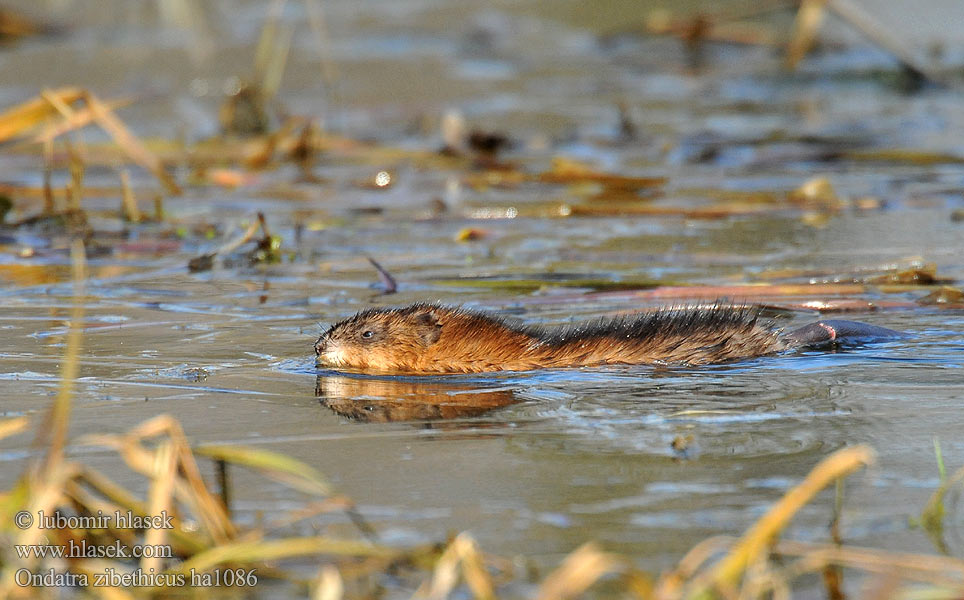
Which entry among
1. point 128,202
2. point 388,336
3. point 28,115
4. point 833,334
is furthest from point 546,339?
point 128,202

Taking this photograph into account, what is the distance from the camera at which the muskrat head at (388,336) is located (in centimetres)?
563

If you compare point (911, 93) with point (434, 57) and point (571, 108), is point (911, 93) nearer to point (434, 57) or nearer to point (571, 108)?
point (571, 108)

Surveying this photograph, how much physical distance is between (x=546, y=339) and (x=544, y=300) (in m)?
1.20

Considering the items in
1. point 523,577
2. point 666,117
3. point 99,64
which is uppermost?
point 99,64

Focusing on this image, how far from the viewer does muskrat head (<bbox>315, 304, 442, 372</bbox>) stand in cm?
563

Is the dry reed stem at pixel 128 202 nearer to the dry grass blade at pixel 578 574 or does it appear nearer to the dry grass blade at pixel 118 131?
the dry grass blade at pixel 118 131

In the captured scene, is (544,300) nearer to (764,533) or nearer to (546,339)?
(546,339)

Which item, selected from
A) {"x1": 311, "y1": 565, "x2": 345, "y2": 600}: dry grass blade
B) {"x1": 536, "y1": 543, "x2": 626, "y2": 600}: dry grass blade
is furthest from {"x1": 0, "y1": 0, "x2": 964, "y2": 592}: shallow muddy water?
{"x1": 311, "y1": 565, "x2": 345, "y2": 600}: dry grass blade

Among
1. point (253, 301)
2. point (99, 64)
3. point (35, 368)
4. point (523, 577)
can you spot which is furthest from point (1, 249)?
point (99, 64)

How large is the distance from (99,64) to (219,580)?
14.9 meters

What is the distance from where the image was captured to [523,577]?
10.7 ft

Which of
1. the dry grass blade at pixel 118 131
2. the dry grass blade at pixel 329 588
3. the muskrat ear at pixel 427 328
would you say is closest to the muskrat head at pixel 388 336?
the muskrat ear at pixel 427 328

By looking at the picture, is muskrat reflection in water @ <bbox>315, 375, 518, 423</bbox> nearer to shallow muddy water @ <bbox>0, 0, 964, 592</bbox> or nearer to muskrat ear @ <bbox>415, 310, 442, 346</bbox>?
shallow muddy water @ <bbox>0, 0, 964, 592</bbox>

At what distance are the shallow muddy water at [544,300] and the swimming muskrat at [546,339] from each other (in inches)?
3.8
